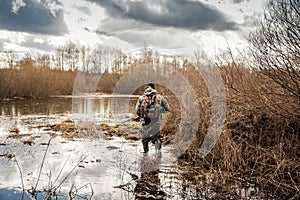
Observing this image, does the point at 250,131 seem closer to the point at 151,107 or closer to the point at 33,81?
the point at 151,107

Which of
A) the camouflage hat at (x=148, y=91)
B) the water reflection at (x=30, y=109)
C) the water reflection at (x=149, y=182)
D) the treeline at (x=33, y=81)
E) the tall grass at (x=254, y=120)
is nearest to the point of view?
the water reflection at (x=149, y=182)

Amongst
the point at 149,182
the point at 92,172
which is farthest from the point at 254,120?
the point at 92,172

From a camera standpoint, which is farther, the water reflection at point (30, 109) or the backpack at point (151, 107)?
the water reflection at point (30, 109)

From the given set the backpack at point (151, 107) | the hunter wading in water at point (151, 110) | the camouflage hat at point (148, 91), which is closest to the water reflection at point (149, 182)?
the hunter wading in water at point (151, 110)

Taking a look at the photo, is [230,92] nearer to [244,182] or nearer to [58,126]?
[244,182]

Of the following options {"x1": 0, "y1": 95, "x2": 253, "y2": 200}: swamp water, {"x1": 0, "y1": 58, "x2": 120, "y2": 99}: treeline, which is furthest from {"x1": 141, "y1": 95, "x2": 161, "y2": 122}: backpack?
{"x1": 0, "y1": 58, "x2": 120, "y2": 99}: treeline

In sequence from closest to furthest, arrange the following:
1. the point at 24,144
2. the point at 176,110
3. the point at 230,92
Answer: the point at 230,92
the point at 24,144
the point at 176,110

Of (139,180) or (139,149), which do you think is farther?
(139,149)

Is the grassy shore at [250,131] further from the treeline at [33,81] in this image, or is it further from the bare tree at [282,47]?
the treeline at [33,81]

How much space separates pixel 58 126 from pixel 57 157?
580 centimetres

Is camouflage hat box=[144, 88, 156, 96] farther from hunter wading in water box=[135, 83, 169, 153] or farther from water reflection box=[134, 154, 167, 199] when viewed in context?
water reflection box=[134, 154, 167, 199]

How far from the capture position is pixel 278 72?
7.94 meters

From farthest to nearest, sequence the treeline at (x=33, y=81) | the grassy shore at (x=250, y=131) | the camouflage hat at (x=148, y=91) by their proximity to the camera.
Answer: the treeline at (x=33, y=81) → the camouflage hat at (x=148, y=91) → the grassy shore at (x=250, y=131)

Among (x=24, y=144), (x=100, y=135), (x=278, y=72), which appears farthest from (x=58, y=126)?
(x=278, y=72)
